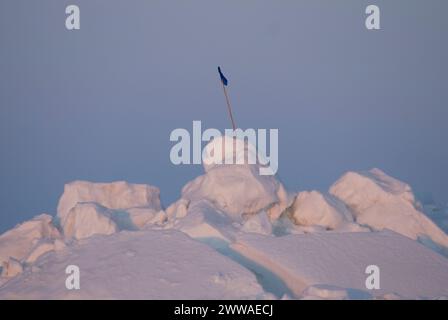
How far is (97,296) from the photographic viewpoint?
10516 millimetres

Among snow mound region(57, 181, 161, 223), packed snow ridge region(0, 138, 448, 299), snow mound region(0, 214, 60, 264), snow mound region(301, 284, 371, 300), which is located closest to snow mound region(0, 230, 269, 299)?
packed snow ridge region(0, 138, 448, 299)

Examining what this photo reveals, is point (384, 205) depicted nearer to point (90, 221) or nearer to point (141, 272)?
point (90, 221)

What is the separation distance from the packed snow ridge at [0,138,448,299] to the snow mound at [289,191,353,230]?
0.07 feet

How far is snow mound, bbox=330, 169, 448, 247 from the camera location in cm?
1558

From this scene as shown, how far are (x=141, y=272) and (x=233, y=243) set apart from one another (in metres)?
2.14

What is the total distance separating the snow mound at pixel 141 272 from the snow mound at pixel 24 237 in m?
3.87

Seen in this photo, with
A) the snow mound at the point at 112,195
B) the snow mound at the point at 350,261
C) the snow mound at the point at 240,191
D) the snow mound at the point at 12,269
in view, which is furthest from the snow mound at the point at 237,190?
the snow mound at the point at 12,269

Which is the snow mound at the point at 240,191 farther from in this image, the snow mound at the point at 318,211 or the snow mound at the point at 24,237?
the snow mound at the point at 24,237

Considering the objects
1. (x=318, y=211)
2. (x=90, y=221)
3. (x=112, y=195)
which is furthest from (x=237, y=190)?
(x=112, y=195)

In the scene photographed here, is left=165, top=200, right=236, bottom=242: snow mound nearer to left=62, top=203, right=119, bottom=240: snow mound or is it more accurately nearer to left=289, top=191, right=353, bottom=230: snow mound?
left=62, top=203, right=119, bottom=240: snow mound

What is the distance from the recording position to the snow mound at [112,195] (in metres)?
16.9
